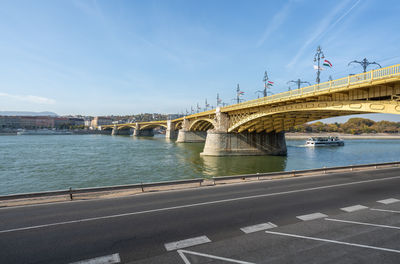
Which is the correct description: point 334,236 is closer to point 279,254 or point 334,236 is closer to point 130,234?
point 279,254

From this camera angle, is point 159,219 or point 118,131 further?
point 118,131

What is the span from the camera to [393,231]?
23.2ft

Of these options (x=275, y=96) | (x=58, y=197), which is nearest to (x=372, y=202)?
(x=58, y=197)

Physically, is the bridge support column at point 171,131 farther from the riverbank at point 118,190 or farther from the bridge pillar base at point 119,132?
the riverbank at point 118,190

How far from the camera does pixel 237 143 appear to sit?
4119 cm

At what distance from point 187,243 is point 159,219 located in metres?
2.14

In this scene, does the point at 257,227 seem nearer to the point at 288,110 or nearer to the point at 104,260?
the point at 104,260

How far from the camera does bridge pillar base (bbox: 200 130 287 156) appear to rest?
40656mm

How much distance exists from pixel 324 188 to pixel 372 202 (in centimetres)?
268

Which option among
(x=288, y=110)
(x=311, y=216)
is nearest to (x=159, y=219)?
(x=311, y=216)

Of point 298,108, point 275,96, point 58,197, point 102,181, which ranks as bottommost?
point 102,181

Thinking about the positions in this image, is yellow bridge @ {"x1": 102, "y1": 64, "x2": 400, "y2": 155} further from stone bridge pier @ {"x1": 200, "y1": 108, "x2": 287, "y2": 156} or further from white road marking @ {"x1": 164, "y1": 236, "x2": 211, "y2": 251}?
white road marking @ {"x1": 164, "y1": 236, "x2": 211, "y2": 251}

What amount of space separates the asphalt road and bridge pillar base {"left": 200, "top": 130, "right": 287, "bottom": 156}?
27.4 meters

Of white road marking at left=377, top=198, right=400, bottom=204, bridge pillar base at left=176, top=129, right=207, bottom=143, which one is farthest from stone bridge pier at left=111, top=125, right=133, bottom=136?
white road marking at left=377, top=198, right=400, bottom=204
